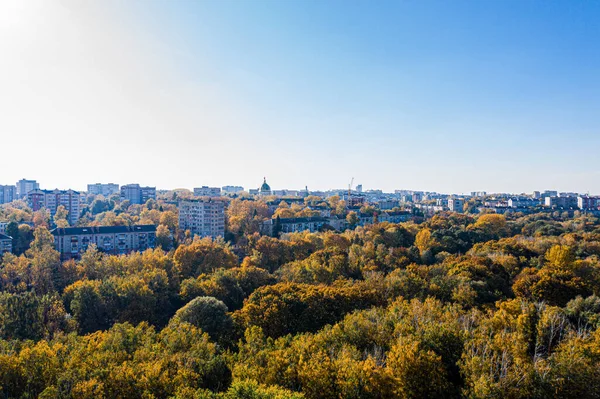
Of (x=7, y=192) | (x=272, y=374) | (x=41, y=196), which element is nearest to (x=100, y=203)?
(x=41, y=196)

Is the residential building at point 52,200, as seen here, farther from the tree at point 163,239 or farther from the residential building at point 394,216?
A: the residential building at point 394,216

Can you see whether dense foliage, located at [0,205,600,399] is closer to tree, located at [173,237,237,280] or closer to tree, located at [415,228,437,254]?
tree, located at [173,237,237,280]

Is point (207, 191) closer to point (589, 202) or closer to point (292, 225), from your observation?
point (292, 225)

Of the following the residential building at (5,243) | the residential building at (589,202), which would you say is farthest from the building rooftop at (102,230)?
the residential building at (589,202)

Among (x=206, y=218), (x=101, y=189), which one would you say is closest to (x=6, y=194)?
(x=101, y=189)

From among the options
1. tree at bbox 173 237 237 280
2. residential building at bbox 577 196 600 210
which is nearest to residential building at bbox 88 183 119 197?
tree at bbox 173 237 237 280
